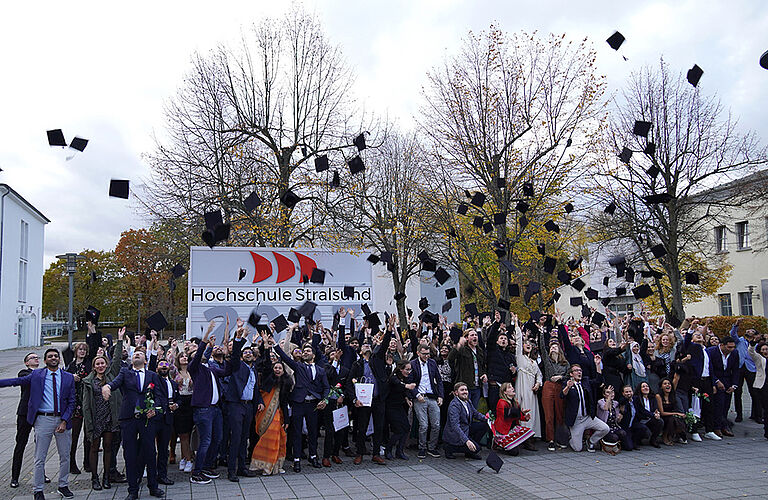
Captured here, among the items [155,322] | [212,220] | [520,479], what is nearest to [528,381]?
[520,479]

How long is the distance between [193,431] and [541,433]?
5.88 m

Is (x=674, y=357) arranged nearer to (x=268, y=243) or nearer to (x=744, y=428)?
(x=744, y=428)

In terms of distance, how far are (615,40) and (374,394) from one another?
25.6ft

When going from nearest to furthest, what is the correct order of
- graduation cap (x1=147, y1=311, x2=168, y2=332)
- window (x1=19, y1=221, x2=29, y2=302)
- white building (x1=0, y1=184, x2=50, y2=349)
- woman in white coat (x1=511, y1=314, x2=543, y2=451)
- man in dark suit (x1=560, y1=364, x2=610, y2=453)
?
man in dark suit (x1=560, y1=364, x2=610, y2=453), woman in white coat (x1=511, y1=314, x2=543, y2=451), graduation cap (x1=147, y1=311, x2=168, y2=332), white building (x1=0, y1=184, x2=50, y2=349), window (x1=19, y1=221, x2=29, y2=302)

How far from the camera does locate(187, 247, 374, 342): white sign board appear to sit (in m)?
17.8

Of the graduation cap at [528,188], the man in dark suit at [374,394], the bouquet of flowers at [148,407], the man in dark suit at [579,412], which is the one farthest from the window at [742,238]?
the bouquet of flowers at [148,407]

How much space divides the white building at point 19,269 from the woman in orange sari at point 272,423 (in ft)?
154

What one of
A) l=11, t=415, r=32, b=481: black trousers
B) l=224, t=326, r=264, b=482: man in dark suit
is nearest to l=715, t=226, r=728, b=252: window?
l=224, t=326, r=264, b=482: man in dark suit

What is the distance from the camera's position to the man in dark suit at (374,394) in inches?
385

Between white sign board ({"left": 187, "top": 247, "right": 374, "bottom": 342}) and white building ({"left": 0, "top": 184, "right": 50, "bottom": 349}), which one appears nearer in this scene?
white sign board ({"left": 187, "top": 247, "right": 374, "bottom": 342})

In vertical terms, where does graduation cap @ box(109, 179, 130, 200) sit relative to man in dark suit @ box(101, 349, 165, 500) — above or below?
above

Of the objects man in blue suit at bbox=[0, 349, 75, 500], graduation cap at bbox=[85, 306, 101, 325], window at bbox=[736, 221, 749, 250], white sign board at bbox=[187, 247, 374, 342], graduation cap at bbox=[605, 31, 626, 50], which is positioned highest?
graduation cap at bbox=[605, 31, 626, 50]

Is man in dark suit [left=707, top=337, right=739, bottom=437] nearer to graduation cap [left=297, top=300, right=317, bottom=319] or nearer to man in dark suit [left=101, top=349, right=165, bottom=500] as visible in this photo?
graduation cap [left=297, top=300, right=317, bottom=319]

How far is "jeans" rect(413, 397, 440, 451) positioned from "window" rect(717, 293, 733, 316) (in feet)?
90.9
